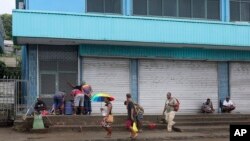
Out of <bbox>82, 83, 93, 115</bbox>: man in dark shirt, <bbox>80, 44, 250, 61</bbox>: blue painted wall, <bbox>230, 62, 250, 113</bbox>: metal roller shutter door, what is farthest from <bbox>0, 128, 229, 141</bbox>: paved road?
<bbox>230, 62, 250, 113</bbox>: metal roller shutter door

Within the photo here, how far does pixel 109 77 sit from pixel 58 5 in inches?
177

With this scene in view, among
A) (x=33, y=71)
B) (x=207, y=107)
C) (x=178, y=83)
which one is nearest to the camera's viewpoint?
(x=33, y=71)

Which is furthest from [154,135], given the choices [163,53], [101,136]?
[163,53]

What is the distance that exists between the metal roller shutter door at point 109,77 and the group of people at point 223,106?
14.4 ft

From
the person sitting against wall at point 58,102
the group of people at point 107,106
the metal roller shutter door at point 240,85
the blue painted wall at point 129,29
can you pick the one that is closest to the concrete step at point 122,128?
the group of people at point 107,106

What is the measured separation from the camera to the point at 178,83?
25.1 meters

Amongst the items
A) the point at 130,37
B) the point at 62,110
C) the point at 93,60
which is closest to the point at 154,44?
the point at 130,37

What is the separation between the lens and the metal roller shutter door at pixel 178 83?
961 inches

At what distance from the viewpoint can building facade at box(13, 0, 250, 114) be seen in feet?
70.8

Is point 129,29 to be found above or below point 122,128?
above

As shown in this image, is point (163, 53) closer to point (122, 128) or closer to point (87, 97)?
point (87, 97)

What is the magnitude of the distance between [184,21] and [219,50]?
11.4 ft

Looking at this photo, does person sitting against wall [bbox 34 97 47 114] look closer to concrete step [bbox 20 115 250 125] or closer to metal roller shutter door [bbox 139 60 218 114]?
concrete step [bbox 20 115 250 125]

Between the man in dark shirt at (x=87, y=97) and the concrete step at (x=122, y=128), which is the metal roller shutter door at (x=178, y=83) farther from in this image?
the concrete step at (x=122, y=128)
